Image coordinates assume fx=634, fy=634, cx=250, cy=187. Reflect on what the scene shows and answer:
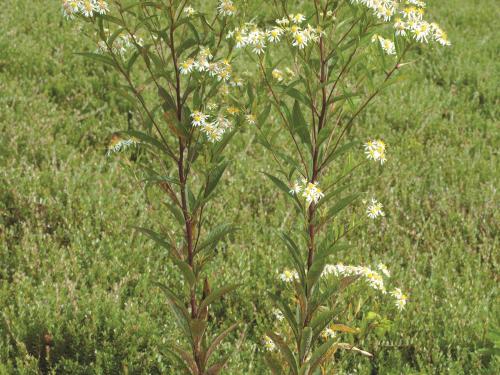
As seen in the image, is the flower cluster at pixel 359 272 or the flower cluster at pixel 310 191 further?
the flower cluster at pixel 359 272

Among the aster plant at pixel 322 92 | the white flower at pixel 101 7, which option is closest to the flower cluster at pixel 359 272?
the aster plant at pixel 322 92

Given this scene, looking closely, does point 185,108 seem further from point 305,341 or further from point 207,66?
point 305,341

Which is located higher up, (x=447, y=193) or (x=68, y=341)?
(x=447, y=193)

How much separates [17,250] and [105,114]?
207cm

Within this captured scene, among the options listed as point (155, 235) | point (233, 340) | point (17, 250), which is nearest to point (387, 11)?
point (155, 235)

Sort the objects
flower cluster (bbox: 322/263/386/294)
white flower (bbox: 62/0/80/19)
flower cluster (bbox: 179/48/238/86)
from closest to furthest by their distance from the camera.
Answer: white flower (bbox: 62/0/80/19) < flower cluster (bbox: 179/48/238/86) < flower cluster (bbox: 322/263/386/294)

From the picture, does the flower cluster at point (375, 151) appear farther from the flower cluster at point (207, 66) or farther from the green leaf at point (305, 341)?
the green leaf at point (305, 341)

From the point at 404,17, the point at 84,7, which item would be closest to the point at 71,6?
the point at 84,7

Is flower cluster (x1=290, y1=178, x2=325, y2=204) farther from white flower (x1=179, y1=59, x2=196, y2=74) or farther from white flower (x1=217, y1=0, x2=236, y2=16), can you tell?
white flower (x1=217, y1=0, x2=236, y2=16)

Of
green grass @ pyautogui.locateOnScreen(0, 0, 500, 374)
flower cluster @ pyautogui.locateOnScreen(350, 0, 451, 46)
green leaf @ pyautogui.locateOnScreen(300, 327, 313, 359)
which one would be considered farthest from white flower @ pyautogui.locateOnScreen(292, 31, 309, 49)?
green leaf @ pyautogui.locateOnScreen(300, 327, 313, 359)

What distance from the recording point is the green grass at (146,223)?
3.71 metres

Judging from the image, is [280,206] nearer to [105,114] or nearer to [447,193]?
[447,193]

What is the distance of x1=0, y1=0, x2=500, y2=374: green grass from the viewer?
3.71 m

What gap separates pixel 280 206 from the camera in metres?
4.99
